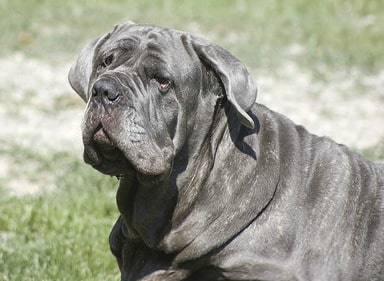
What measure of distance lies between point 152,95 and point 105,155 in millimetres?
395

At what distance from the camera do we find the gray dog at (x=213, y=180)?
17.5 feet

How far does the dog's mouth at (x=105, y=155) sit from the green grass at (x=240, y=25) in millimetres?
7218

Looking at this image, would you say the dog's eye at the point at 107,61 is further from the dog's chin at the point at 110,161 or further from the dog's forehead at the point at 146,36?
the dog's chin at the point at 110,161

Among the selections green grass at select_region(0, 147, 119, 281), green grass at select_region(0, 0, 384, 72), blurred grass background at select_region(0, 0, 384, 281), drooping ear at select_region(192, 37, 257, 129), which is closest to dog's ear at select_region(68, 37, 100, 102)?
drooping ear at select_region(192, 37, 257, 129)

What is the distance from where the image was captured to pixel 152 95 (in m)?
5.30

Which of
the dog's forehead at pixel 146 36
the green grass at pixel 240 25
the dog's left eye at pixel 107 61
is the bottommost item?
the green grass at pixel 240 25

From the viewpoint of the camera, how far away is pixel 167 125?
5.34 m

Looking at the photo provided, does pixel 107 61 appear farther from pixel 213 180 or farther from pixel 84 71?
pixel 213 180

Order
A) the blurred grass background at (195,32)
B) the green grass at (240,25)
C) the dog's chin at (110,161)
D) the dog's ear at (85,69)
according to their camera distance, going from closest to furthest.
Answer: the dog's chin at (110,161) → the dog's ear at (85,69) → the blurred grass background at (195,32) → the green grass at (240,25)

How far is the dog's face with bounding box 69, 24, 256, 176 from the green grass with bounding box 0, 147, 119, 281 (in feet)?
4.86

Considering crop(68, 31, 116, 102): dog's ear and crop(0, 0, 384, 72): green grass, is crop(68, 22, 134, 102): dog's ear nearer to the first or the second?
crop(68, 31, 116, 102): dog's ear

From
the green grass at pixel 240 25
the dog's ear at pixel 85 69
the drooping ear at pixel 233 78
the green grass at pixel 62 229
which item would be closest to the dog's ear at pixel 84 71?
the dog's ear at pixel 85 69

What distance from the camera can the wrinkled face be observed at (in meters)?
5.16

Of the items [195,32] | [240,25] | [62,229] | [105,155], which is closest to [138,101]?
[105,155]
